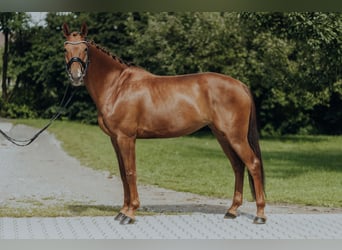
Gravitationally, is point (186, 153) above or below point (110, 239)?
below

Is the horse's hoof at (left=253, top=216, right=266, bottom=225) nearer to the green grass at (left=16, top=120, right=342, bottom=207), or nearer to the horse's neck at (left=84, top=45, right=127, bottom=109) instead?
the horse's neck at (left=84, top=45, right=127, bottom=109)

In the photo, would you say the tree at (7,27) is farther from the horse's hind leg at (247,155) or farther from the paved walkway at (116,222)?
the horse's hind leg at (247,155)

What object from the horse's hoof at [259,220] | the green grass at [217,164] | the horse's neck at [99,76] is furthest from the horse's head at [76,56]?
the green grass at [217,164]

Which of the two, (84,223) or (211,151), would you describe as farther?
(211,151)

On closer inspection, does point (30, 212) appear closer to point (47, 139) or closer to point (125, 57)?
point (47, 139)

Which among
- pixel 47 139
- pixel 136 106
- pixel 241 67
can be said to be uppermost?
pixel 136 106

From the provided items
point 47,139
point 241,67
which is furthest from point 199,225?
point 241,67

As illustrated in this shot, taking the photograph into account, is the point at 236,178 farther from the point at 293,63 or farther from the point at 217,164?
the point at 293,63

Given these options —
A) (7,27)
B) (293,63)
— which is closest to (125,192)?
(293,63)

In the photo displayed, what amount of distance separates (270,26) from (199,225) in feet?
21.2

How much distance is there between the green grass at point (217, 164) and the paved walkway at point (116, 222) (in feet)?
2.46

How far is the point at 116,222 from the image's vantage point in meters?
6.63

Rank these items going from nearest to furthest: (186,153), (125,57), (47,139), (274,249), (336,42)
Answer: (274,249)
(336,42)
(186,153)
(47,139)
(125,57)

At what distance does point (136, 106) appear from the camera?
6.57 m
